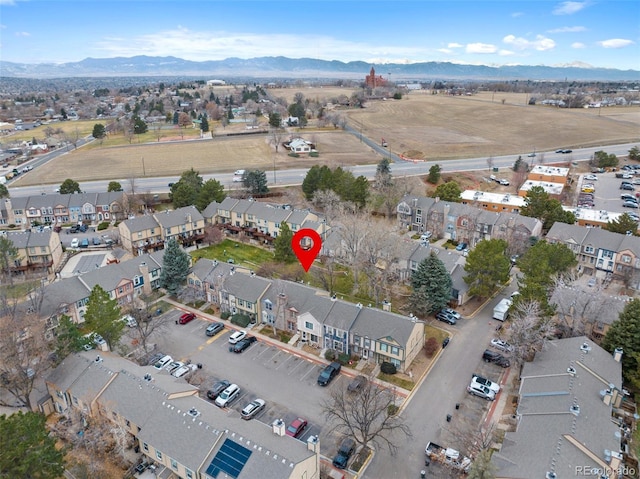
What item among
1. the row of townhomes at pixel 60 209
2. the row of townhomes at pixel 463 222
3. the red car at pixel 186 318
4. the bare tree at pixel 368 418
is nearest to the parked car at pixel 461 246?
the row of townhomes at pixel 463 222

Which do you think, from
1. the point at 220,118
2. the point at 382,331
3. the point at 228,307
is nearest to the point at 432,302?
the point at 382,331

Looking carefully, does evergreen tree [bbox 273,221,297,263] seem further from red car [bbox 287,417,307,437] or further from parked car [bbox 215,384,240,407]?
red car [bbox 287,417,307,437]

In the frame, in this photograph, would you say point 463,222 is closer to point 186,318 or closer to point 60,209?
point 186,318

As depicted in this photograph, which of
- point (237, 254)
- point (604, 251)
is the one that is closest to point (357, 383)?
point (237, 254)

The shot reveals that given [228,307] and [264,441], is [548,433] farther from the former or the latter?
[228,307]

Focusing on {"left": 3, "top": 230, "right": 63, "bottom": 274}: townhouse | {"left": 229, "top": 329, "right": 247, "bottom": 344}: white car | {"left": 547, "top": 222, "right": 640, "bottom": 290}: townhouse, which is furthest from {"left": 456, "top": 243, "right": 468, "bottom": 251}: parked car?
{"left": 3, "top": 230, "right": 63, "bottom": 274}: townhouse

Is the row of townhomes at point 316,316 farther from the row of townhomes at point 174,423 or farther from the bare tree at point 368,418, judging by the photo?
the row of townhomes at point 174,423
